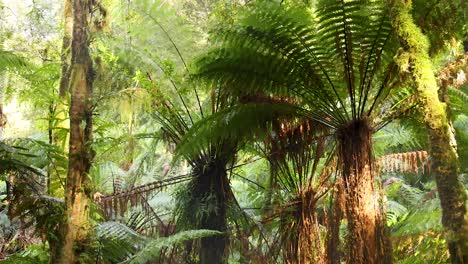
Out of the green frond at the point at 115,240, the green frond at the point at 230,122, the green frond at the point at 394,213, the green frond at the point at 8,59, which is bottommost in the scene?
the green frond at the point at 115,240

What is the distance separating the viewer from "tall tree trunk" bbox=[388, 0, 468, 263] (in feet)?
7.22

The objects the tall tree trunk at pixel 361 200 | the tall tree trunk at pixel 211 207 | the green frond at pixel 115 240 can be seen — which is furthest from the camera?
the tall tree trunk at pixel 211 207

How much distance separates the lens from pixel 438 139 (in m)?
2.36

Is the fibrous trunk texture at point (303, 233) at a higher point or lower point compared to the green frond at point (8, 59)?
lower

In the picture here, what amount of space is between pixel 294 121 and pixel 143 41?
1650 millimetres

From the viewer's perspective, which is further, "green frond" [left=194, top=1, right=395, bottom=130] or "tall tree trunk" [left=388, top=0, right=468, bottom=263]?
"green frond" [left=194, top=1, right=395, bottom=130]

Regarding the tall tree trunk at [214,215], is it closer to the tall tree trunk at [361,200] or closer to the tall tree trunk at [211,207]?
the tall tree trunk at [211,207]

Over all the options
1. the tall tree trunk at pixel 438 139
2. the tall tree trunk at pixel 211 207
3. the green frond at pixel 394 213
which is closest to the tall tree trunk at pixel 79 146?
the tall tree trunk at pixel 211 207

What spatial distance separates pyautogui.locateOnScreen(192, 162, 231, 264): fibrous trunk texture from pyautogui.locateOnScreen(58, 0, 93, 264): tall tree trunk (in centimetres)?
126

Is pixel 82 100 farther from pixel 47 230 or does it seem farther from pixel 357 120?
pixel 357 120

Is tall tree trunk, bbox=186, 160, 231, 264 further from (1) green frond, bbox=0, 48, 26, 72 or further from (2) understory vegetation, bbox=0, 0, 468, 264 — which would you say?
(1) green frond, bbox=0, 48, 26, 72

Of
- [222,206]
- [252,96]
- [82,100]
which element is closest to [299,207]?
[222,206]

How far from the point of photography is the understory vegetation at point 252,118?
2.79m

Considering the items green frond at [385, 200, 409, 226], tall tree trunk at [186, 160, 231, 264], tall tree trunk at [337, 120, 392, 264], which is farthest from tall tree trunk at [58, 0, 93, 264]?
green frond at [385, 200, 409, 226]
